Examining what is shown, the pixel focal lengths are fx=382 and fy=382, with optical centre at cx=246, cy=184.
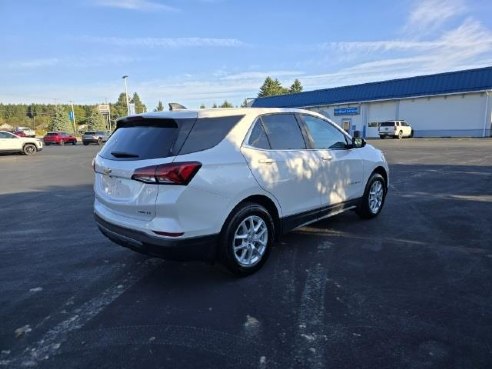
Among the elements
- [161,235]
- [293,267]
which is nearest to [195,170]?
[161,235]

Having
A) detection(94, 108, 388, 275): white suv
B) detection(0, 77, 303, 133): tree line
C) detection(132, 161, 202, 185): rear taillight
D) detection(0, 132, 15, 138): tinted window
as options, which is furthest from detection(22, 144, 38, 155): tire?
detection(0, 77, 303, 133): tree line

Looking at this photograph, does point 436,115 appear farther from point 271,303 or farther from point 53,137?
point 53,137

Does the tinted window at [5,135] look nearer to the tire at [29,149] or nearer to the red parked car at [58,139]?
the tire at [29,149]

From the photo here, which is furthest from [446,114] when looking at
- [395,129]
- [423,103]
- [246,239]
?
[246,239]

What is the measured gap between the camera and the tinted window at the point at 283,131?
4.45 metres

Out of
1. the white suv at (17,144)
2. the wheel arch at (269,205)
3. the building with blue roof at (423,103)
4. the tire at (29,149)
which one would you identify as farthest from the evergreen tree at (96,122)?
the wheel arch at (269,205)

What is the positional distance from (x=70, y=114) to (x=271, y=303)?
96.3 m

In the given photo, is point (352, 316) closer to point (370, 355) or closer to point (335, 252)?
point (370, 355)

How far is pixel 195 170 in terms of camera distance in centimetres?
352

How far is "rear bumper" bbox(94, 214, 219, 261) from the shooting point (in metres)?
3.54

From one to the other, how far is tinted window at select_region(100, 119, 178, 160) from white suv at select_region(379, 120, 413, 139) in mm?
38244

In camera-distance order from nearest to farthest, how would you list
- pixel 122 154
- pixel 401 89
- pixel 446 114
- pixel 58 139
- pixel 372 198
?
pixel 122 154, pixel 372 198, pixel 446 114, pixel 401 89, pixel 58 139

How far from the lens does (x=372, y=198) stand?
6.30 metres

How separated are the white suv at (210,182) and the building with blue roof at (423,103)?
37.3m
